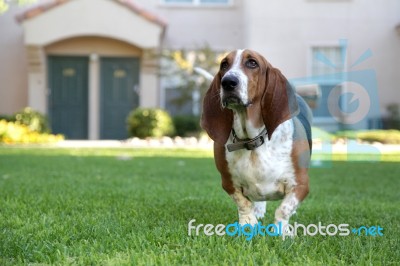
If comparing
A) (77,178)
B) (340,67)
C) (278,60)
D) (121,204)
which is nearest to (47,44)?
(278,60)

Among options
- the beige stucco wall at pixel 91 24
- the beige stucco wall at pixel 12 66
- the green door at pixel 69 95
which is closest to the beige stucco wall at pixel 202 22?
the beige stucco wall at pixel 91 24

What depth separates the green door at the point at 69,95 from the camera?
62.0 feet

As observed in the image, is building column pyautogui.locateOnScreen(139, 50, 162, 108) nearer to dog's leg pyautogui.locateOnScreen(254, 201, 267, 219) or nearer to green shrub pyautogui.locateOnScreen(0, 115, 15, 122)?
green shrub pyautogui.locateOnScreen(0, 115, 15, 122)

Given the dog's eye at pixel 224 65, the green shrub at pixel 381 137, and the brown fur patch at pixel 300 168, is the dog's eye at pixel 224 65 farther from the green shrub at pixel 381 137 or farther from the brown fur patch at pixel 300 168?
the green shrub at pixel 381 137

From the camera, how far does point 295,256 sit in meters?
3.04

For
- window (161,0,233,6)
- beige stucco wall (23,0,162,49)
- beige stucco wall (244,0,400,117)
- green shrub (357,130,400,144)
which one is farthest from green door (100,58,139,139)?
green shrub (357,130,400,144)

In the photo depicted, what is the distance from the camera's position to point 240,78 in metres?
3.31

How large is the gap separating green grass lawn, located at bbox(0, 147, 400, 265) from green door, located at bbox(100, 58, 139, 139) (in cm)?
1035

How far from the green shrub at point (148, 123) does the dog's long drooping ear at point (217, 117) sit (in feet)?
43.6

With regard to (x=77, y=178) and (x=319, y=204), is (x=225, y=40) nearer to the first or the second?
(x=77, y=178)

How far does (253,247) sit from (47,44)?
633 inches

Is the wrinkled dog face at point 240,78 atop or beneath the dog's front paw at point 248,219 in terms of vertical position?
atop

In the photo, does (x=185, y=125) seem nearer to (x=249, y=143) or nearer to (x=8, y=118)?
(x=8, y=118)

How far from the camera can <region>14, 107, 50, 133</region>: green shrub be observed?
1678cm
